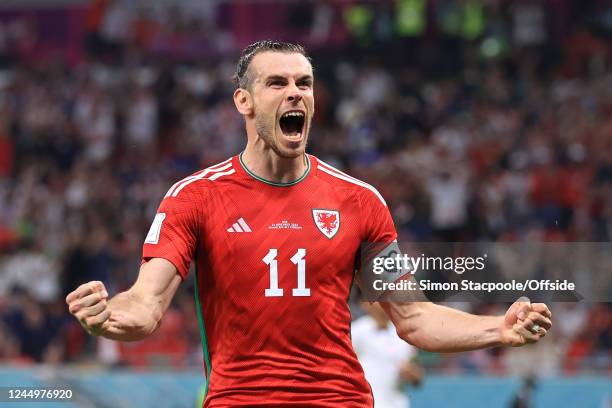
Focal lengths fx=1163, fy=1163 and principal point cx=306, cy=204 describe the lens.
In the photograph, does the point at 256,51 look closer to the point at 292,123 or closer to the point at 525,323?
the point at 292,123

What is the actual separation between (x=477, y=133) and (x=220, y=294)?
11409 millimetres

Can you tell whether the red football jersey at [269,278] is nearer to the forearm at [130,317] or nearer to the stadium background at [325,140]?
the forearm at [130,317]

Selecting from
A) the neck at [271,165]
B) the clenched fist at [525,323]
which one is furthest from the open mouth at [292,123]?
the clenched fist at [525,323]

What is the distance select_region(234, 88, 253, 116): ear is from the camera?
493cm

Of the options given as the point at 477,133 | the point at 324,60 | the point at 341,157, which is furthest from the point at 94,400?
the point at 324,60

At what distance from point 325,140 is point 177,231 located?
11.6 meters

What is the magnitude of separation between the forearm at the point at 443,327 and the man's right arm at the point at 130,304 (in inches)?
38.7

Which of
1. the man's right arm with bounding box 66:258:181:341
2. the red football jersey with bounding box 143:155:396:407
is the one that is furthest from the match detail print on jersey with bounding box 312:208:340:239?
the man's right arm with bounding box 66:258:181:341

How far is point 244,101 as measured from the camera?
496 cm

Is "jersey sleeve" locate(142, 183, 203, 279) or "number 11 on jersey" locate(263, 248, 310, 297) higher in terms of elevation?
"jersey sleeve" locate(142, 183, 203, 279)

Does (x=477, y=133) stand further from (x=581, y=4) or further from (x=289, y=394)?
(x=289, y=394)

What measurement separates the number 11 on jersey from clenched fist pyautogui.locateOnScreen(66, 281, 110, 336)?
0.85 m

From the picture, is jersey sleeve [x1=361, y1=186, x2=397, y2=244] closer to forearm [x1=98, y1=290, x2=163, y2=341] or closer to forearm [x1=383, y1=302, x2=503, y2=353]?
forearm [x1=383, y1=302, x2=503, y2=353]

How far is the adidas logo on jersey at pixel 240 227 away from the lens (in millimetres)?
4680
